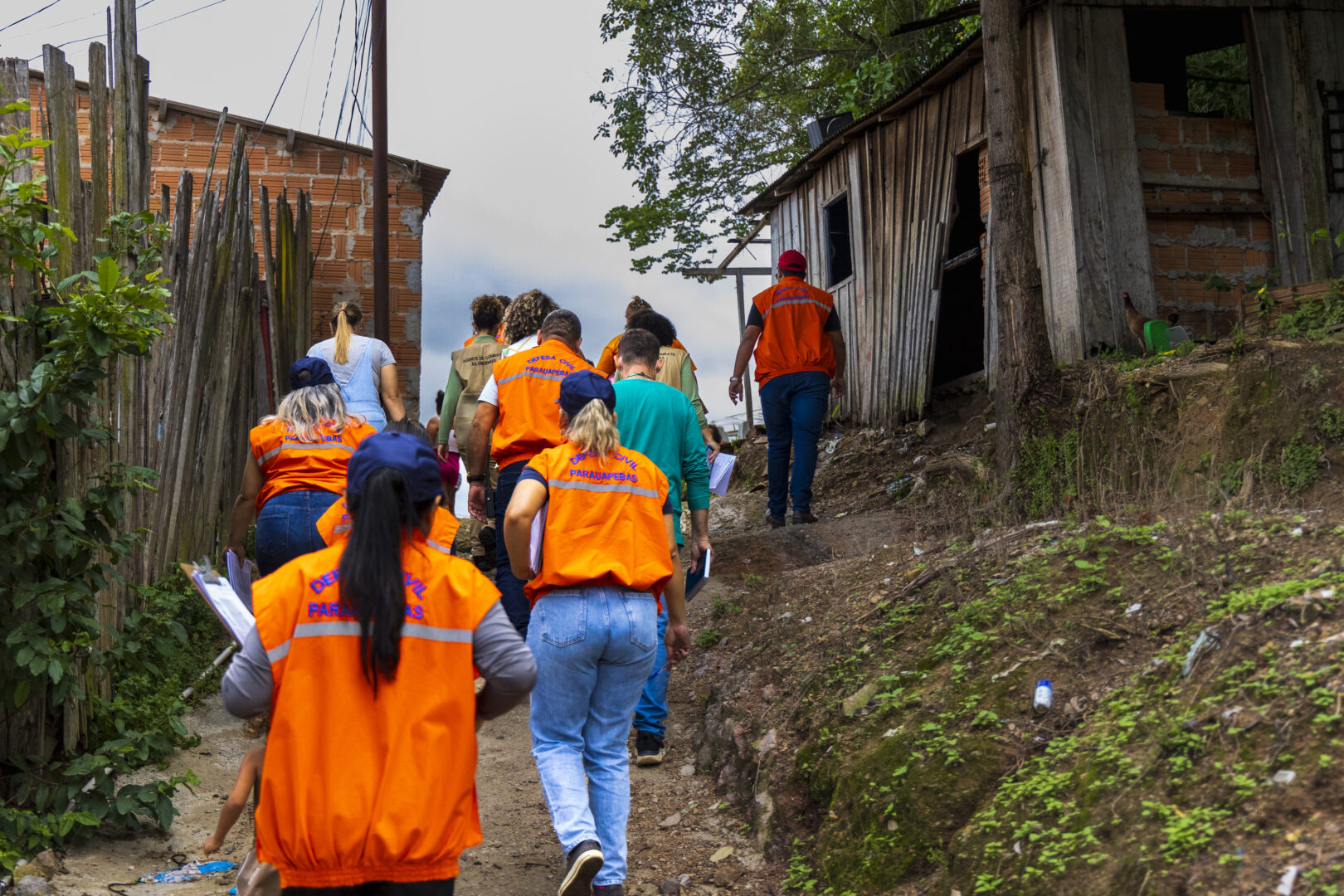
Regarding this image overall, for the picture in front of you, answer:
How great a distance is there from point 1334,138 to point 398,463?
367 inches

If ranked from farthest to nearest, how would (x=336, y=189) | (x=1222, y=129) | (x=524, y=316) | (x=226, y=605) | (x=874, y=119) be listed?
(x=874, y=119), (x=336, y=189), (x=1222, y=129), (x=524, y=316), (x=226, y=605)

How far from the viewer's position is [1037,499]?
672 cm

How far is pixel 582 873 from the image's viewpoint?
3.33 m

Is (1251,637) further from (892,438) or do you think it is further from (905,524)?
(892,438)

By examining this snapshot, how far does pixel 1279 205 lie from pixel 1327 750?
7906mm

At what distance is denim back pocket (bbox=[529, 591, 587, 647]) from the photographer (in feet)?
11.8

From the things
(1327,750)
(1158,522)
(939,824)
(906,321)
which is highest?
(906,321)

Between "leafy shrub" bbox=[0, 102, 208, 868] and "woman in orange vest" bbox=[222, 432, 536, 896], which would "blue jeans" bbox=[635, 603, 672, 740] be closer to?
"leafy shrub" bbox=[0, 102, 208, 868]

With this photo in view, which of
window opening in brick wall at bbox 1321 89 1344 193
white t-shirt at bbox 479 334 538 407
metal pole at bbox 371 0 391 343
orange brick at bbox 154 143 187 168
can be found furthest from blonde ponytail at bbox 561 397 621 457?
window opening in brick wall at bbox 1321 89 1344 193

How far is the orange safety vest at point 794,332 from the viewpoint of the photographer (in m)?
8.29

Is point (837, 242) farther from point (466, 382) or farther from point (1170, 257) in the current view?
point (466, 382)

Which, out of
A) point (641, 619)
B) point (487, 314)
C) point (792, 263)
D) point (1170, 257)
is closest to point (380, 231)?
point (487, 314)

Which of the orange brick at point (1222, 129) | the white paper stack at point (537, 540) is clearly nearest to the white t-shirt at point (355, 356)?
the white paper stack at point (537, 540)

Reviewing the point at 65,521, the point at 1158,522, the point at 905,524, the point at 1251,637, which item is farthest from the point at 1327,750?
the point at 905,524
